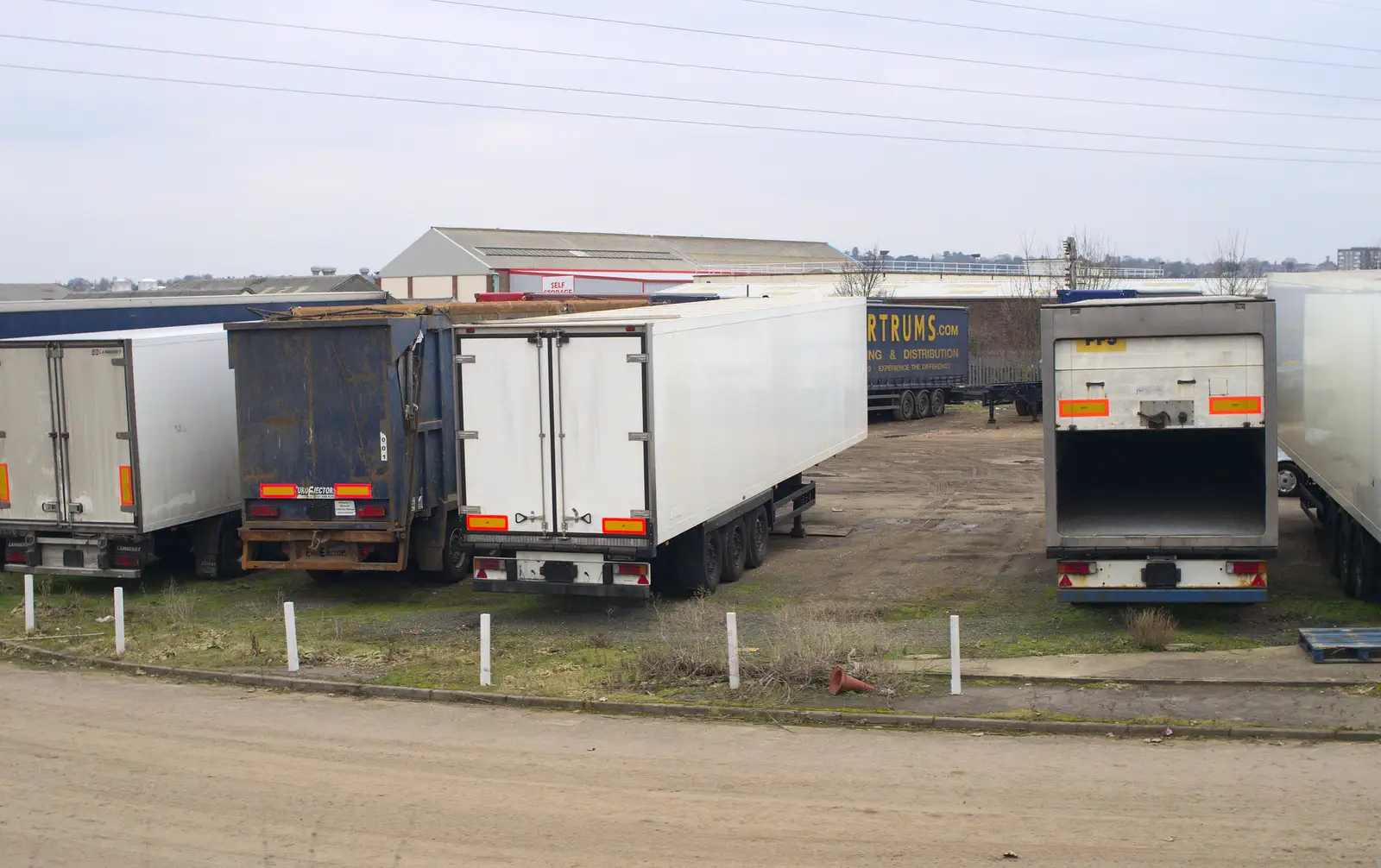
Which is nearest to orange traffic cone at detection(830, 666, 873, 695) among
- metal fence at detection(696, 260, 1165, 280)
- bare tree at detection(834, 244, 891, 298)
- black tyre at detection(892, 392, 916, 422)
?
black tyre at detection(892, 392, 916, 422)

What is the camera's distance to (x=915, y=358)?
142ft

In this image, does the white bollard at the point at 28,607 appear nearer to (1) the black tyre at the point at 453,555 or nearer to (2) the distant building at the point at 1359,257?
(1) the black tyre at the point at 453,555

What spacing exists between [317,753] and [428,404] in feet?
23.2

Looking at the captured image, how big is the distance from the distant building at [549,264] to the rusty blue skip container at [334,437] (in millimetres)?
46116

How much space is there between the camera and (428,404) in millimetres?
16688

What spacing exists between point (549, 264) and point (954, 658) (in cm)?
6567

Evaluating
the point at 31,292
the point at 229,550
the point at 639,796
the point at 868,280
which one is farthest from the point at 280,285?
the point at 639,796

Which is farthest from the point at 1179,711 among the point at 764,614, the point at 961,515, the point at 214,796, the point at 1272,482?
the point at 961,515

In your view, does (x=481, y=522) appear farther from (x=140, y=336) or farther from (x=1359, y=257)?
(x=1359, y=257)

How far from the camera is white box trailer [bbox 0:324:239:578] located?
16.7 m

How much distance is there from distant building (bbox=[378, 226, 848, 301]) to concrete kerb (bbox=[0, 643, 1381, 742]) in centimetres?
5017

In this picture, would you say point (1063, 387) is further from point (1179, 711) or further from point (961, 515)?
point (961, 515)

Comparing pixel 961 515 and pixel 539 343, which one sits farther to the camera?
pixel 961 515

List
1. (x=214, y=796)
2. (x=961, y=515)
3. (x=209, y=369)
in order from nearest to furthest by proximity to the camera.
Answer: (x=214, y=796)
(x=209, y=369)
(x=961, y=515)
